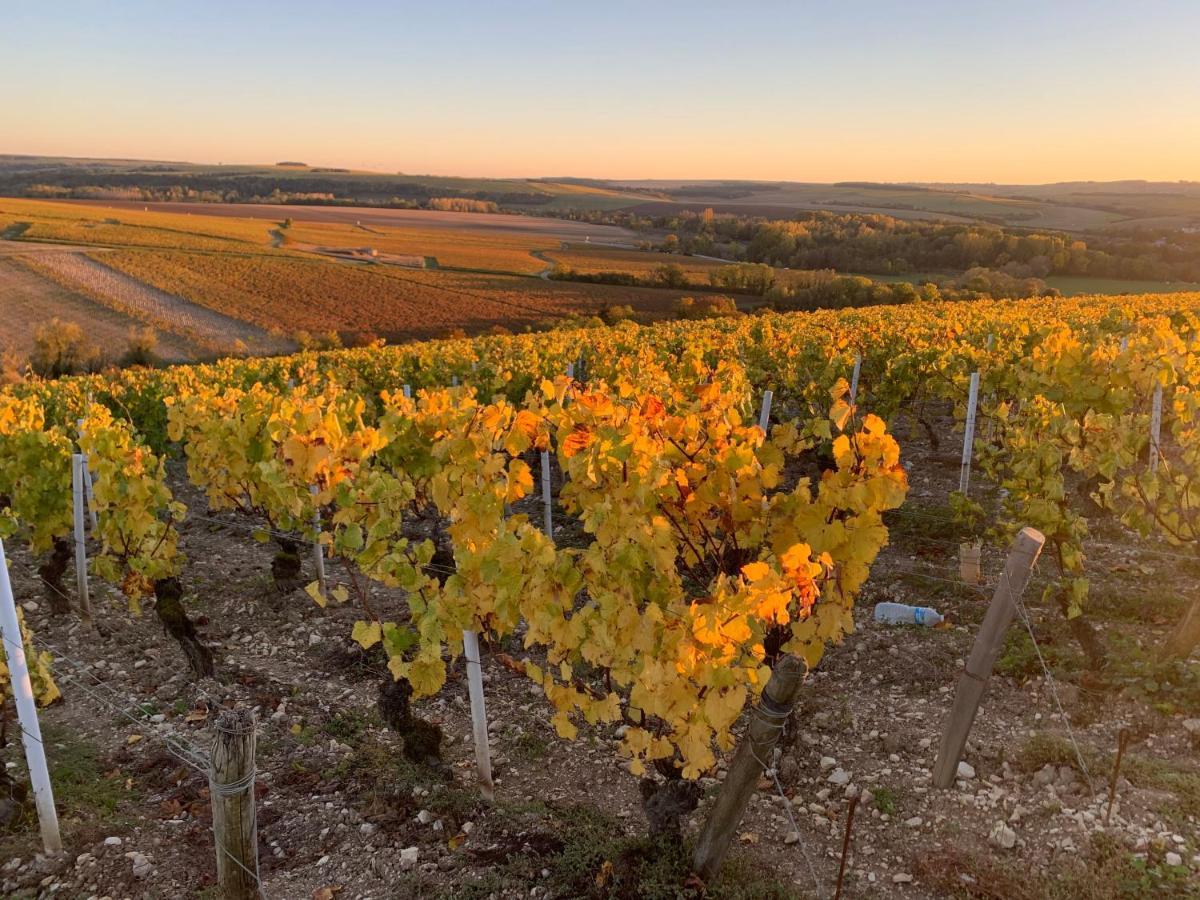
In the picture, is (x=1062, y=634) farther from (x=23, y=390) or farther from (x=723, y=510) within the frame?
(x=23, y=390)

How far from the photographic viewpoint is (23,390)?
1379 cm

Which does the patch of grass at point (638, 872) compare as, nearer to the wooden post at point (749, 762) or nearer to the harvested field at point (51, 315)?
the wooden post at point (749, 762)

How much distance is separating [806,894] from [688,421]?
2373 millimetres

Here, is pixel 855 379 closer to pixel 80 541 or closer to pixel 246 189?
pixel 80 541

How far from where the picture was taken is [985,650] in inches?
154

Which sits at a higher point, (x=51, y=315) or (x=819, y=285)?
(x=819, y=285)

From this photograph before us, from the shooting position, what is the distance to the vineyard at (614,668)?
3.53m

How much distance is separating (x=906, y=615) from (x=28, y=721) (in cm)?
597

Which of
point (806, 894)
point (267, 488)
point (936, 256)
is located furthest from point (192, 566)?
point (936, 256)

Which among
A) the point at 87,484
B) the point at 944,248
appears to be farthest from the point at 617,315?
the point at 944,248

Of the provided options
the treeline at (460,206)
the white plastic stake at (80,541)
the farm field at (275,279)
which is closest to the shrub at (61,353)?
the farm field at (275,279)

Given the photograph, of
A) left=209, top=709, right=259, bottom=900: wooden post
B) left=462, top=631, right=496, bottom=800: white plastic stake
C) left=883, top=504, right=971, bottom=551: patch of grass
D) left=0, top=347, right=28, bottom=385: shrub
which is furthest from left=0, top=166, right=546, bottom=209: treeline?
left=209, top=709, right=259, bottom=900: wooden post

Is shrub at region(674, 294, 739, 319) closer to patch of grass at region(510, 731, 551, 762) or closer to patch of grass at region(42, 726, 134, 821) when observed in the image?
patch of grass at region(510, 731, 551, 762)

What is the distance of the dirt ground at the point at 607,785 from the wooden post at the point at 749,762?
189 millimetres
